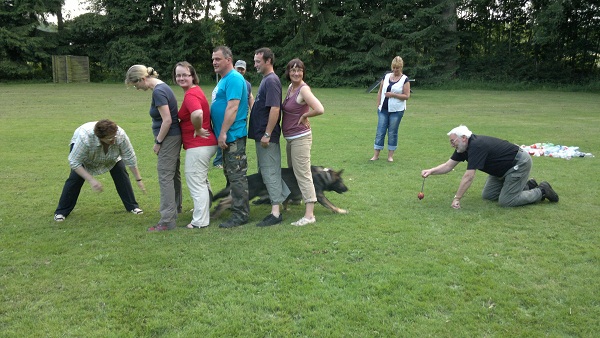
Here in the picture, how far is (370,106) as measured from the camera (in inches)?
827

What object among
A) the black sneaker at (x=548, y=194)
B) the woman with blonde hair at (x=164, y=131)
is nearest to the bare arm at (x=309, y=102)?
the woman with blonde hair at (x=164, y=131)

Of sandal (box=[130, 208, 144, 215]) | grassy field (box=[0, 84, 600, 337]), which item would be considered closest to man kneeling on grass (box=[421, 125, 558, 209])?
grassy field (box=[0, 84, 600, 337])

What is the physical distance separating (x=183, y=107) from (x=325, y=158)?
4.82m

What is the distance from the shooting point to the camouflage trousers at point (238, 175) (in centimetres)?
547

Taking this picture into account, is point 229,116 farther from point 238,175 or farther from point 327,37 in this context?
point 327,37

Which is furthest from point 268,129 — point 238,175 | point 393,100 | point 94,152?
point 393,100

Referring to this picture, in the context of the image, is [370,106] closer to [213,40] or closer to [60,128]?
[60,128]

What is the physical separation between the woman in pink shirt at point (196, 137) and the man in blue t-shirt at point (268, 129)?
529 mm

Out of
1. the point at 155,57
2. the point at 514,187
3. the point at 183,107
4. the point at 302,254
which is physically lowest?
the point at 302,254

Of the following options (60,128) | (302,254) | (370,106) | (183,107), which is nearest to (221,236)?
(302,254)

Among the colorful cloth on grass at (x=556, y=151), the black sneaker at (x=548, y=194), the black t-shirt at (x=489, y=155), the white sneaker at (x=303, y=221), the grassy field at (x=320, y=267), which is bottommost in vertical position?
the grassy field at (x=320, y=267)

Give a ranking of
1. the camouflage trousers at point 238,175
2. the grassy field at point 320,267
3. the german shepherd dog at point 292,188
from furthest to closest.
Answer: the german shepherd dog at point 292,188
the camouflage trousers at point 238,175
the grassy field at point 320,267

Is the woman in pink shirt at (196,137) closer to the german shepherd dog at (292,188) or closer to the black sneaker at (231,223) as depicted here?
the black sneaker at (231,223)

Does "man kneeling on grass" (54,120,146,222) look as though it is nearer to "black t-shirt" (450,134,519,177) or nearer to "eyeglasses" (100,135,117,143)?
"eyeglasses" (100,135,117,143)
